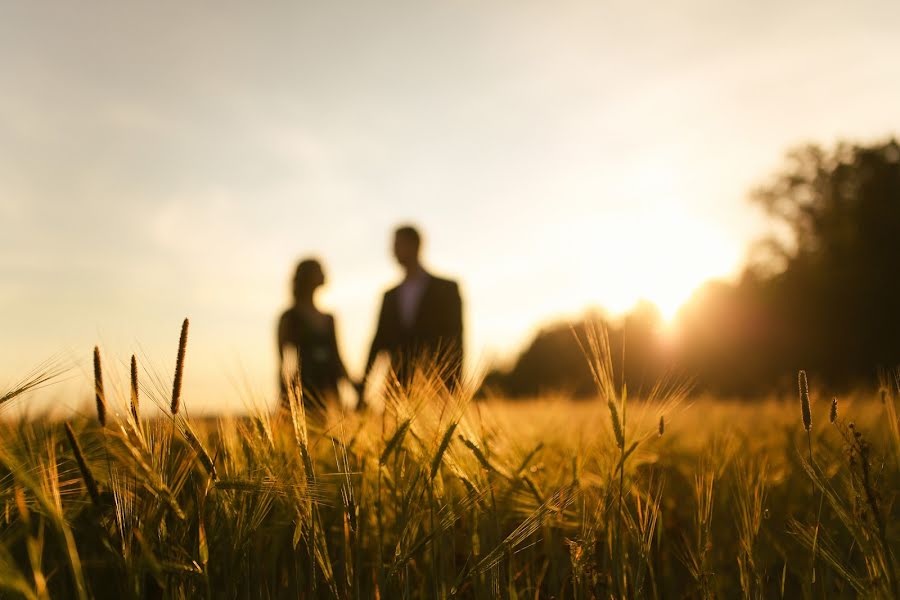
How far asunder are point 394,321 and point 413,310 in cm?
22

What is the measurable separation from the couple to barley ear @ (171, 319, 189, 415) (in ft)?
9.91

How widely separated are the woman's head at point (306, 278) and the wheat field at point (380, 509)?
308 cm

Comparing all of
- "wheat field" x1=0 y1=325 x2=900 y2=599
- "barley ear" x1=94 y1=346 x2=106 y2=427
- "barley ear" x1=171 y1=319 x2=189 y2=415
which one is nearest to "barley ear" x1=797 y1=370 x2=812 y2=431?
"wheat field" x1=0 y1=325 x2=900 y2=599

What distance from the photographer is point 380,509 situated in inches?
61.5

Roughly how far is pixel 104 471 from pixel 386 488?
746mm

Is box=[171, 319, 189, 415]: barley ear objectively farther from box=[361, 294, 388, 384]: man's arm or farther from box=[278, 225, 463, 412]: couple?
box=[361, 294, 388, 384]: man's arm

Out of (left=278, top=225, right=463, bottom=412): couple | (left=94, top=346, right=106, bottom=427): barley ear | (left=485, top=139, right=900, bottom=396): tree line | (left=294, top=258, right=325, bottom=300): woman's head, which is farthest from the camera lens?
(left=485, top=139, right=900, bottom=396): tree line

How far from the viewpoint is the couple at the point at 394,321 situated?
15.6 feet

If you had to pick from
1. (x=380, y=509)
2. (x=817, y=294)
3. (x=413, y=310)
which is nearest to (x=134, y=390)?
(x=380, y=509)

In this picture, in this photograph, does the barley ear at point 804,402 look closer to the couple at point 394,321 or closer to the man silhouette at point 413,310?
the couple at point 394,321

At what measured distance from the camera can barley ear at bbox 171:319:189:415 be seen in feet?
4.03

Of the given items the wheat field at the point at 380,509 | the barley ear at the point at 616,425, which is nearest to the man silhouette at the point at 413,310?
the wheat field at the point at 380,509

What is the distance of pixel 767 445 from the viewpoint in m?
3.64

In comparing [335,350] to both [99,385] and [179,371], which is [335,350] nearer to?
→ [179,371]
